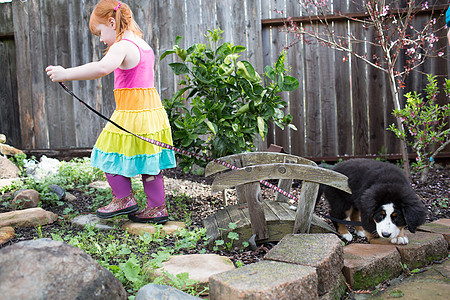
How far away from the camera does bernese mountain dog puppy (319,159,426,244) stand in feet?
8.79

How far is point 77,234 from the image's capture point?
3180mm

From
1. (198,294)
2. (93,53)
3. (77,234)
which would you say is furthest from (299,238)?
(93,53)

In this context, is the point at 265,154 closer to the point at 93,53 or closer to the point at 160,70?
the point at 160,70

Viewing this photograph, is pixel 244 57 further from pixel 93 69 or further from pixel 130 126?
pixel 93 69

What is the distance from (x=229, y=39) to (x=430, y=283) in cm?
438

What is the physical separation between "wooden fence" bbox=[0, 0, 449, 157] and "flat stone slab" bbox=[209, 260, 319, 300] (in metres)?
4.04

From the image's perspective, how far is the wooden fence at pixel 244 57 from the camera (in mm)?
5848

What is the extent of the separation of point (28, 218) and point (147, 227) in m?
1.05

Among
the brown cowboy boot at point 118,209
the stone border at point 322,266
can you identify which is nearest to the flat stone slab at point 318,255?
the stone border at point 322,266

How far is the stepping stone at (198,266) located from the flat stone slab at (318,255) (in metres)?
0.29

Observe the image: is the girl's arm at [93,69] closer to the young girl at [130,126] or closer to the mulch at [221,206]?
the young girl at [130,126]

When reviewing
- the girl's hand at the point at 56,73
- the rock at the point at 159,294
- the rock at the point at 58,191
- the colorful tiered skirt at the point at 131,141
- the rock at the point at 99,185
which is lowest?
the rock at the point at 159,294

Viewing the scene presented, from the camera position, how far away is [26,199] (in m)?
3.91

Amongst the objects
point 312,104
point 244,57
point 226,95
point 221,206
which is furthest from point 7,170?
point 312,104
